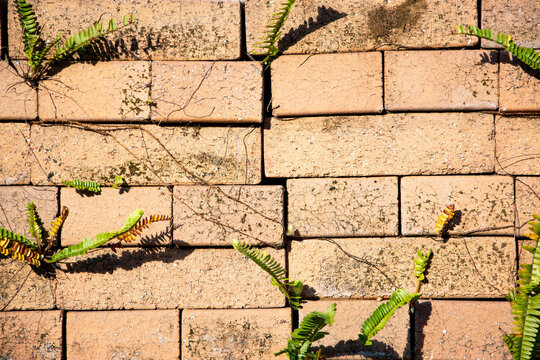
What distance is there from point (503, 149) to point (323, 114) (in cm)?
114

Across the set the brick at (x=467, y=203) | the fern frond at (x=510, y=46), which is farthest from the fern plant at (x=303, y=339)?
the fern frond at (x=510, y=46)

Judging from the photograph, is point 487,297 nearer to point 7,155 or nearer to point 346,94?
point 346,94

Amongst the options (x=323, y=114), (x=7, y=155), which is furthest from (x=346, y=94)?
(x=7, y=155)

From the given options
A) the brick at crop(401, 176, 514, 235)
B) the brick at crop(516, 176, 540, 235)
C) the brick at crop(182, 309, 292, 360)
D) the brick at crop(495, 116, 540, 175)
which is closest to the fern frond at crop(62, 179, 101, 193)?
the brick at crop(182, 309, 292, 360)

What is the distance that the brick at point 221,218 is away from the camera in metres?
2.73

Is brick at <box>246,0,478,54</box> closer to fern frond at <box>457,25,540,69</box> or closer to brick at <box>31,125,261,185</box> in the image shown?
fern frond at <box>457,25,540,69</box>

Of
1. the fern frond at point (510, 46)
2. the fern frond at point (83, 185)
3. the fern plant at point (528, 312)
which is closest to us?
the fern plant at point (528, 312)

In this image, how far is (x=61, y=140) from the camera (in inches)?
109

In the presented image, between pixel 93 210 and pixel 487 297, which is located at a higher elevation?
pixel 93 210

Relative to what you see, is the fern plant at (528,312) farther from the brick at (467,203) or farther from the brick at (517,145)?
the brick at (517,145)

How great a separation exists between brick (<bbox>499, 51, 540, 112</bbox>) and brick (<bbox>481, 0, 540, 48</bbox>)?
13cm

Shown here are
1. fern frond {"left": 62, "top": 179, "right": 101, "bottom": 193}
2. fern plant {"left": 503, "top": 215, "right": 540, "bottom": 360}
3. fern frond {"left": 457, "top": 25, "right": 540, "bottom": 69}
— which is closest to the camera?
fern plant {"left": 503, "top": 215, "right": 540, "bottom": 360}

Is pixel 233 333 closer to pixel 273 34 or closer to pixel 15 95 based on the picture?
pixel 273 34

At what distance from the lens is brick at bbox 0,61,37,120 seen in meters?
2.74
